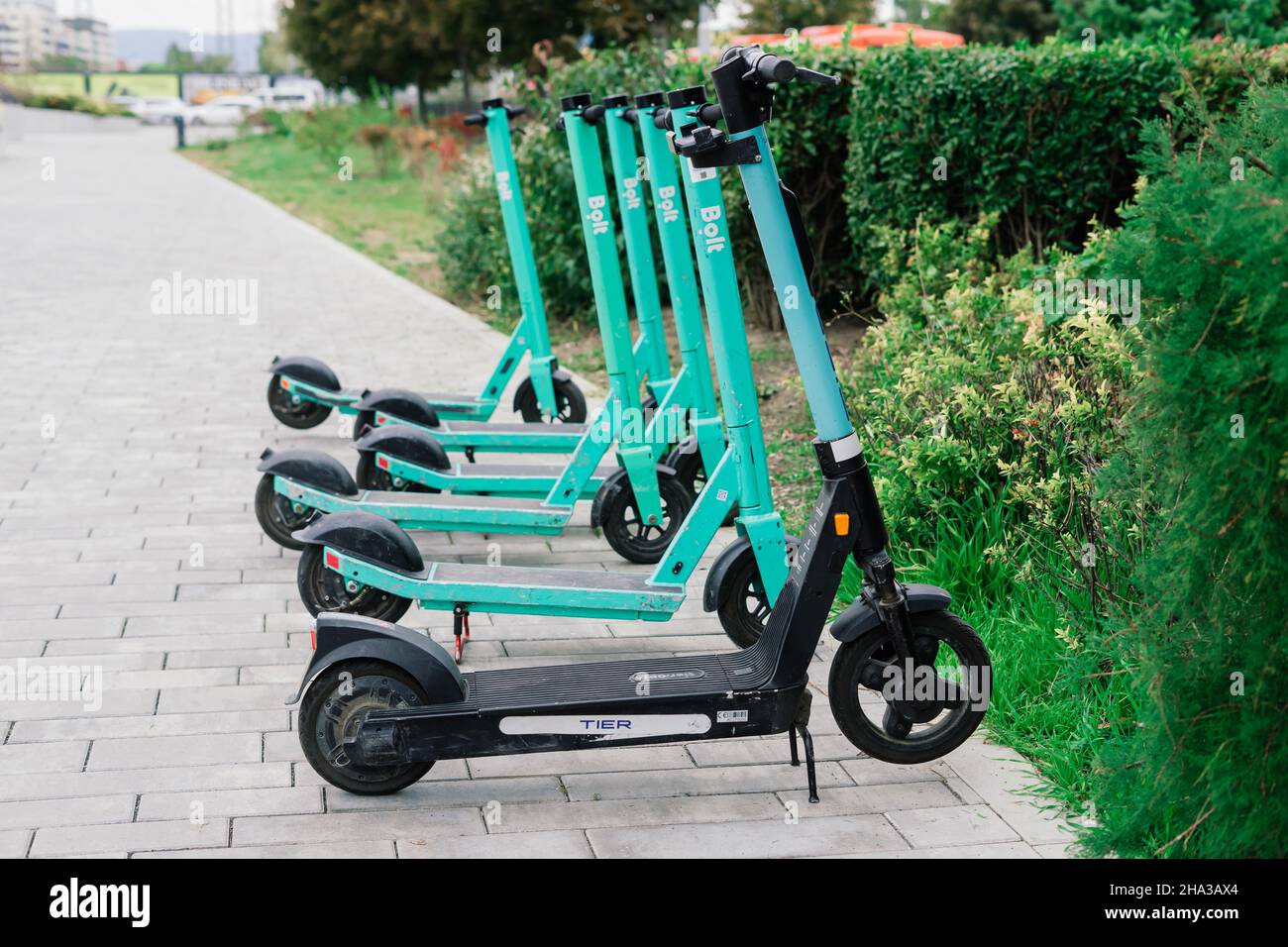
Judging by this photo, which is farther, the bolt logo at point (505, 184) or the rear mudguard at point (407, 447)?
the bolt logo at point (505, 184)

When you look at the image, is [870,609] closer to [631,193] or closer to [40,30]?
[631,193]

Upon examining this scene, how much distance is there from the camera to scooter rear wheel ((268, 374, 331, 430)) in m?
7.77

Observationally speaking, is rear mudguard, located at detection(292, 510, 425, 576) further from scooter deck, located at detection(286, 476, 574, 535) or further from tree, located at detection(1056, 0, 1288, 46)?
tree, located at detection(1056, 0, 1288, 46)

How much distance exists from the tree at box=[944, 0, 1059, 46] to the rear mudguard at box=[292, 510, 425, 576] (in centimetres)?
2567

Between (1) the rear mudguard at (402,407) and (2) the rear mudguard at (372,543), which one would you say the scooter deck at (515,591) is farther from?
(1) the rear mudguard at (402,407)

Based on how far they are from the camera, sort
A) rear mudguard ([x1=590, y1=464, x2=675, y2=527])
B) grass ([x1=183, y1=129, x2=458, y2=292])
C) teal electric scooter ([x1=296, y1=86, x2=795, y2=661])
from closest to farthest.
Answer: teal electric scooter ([x1=296, y1=86, x2=795, y2=661]) → rear mudguard ([x1=590, y1=464, x2=675, y2=527]) → grass ([x1=183, y1=129, x2=458, y2=292])

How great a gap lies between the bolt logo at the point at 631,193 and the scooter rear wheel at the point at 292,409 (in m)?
2.77

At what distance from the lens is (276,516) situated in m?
5.67

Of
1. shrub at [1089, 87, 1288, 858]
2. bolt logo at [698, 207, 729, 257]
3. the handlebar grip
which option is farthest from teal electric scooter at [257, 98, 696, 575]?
shrub at [1089, 87, 1288, 858]

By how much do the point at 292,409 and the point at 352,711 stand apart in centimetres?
449

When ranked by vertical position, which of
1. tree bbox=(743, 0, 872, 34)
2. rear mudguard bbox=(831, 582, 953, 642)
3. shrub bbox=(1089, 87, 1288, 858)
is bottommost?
rear mudguard bbox=(831, 582, 953, 642)

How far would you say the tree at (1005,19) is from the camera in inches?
1094

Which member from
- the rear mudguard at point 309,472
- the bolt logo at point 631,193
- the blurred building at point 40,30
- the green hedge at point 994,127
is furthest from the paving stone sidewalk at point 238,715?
the blurred building at point 40,30

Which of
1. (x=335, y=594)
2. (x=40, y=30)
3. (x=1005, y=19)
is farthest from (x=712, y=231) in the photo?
(x=40, y=30)
